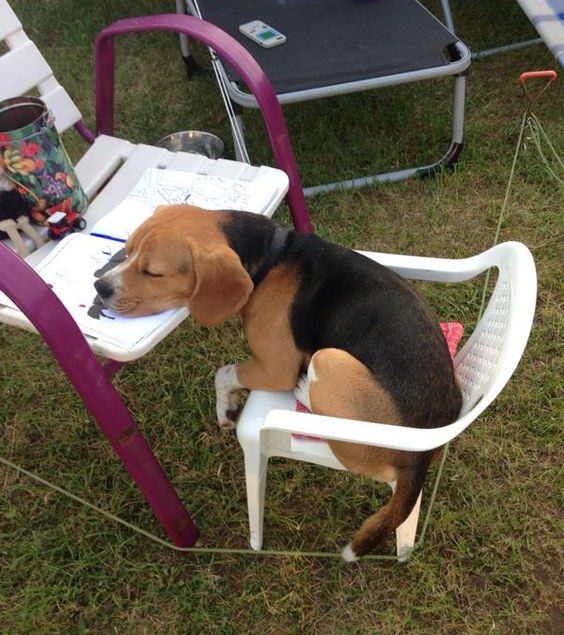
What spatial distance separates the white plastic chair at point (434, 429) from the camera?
1260 millimetres

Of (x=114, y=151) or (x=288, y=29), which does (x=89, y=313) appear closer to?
(x=114, y=151)

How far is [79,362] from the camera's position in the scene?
4.84 feet

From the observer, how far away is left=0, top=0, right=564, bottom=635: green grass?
1914 millimetres

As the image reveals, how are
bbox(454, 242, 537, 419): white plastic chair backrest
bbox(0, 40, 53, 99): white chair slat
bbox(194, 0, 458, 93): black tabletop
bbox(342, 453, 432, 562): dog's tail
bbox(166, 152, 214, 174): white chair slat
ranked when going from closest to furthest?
bbox(454, 242, 537, 419): white plastic chair backrest < bbox(342, 453, 432, 562): dog's tail < bbox(166, 152, 214, 174): white chair slat < bbox(0, 40, 53, 99): white chair slat < bbox(194, 0, 458, 93): black tabletop

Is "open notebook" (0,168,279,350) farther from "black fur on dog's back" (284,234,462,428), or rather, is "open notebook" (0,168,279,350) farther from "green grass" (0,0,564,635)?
"green grass" (0,0,564,635)

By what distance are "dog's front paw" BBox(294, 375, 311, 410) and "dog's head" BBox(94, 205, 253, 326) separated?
29cm

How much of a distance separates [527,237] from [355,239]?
2.69 ft

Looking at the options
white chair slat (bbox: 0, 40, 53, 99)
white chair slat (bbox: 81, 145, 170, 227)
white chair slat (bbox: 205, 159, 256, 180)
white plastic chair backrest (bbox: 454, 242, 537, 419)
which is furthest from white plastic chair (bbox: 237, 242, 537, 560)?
white chair slat (bbox: 0, 40, 53, 99)

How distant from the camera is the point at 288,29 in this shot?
322 centimetres

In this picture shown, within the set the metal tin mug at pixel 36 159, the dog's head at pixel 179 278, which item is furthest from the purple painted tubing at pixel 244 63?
the dog's head at pixel 179 278

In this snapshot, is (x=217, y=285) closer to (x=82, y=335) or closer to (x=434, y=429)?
(x=82, y=335)

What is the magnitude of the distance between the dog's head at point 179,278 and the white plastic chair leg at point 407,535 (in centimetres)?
83

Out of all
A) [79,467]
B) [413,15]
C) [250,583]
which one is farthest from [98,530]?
[413,15]

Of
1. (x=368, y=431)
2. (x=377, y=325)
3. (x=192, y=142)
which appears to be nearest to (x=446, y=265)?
(x=377, y=325)
